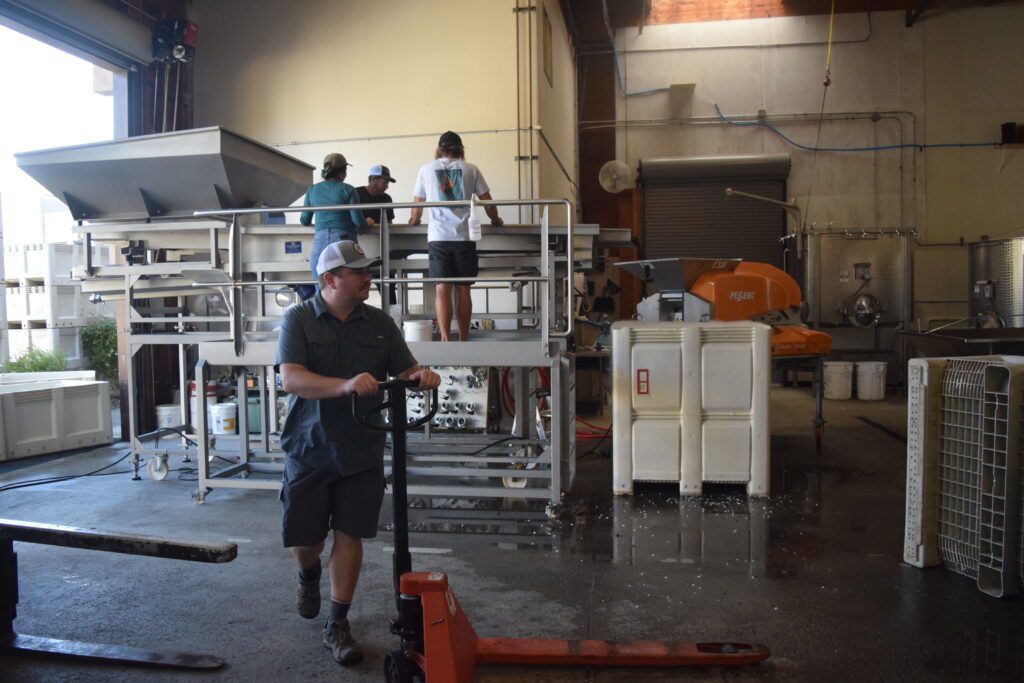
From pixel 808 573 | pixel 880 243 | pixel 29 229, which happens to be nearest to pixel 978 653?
pixel 808 573

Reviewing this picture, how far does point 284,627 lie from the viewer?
10.3 ft

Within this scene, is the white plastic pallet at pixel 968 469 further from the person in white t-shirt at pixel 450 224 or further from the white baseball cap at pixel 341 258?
the person in white t-shirt at pixel 450 224

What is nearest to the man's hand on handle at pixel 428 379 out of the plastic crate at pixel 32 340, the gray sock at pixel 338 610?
the gray sock at pixel 338 610

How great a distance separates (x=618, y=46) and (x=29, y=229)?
9327 millimetres

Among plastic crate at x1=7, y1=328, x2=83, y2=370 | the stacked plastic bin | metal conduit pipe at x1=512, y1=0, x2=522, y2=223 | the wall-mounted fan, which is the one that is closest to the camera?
metal conduit pipe at x1=512, y1=0, x2=522, y2=223

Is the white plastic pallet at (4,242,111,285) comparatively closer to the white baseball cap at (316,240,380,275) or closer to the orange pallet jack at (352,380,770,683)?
the white baseball cap at (316,240,380,275)

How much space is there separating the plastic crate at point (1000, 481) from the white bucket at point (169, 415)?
7.21 meters

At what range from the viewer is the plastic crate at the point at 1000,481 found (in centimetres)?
315

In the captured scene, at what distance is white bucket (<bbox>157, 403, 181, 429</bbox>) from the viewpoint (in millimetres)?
7734

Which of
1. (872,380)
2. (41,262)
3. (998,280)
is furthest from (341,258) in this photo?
(998,280)

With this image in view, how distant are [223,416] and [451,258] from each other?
127 inches

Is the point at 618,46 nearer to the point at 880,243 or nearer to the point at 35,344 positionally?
the point at 880,243

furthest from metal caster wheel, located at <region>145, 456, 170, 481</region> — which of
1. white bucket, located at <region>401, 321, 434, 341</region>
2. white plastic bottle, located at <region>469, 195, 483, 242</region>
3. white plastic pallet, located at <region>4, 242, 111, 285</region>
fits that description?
white plastic pallet, located at <region>4, 242, 111, 285</region>

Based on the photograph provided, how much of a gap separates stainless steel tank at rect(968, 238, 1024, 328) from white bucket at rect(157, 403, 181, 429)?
10.8 meters
